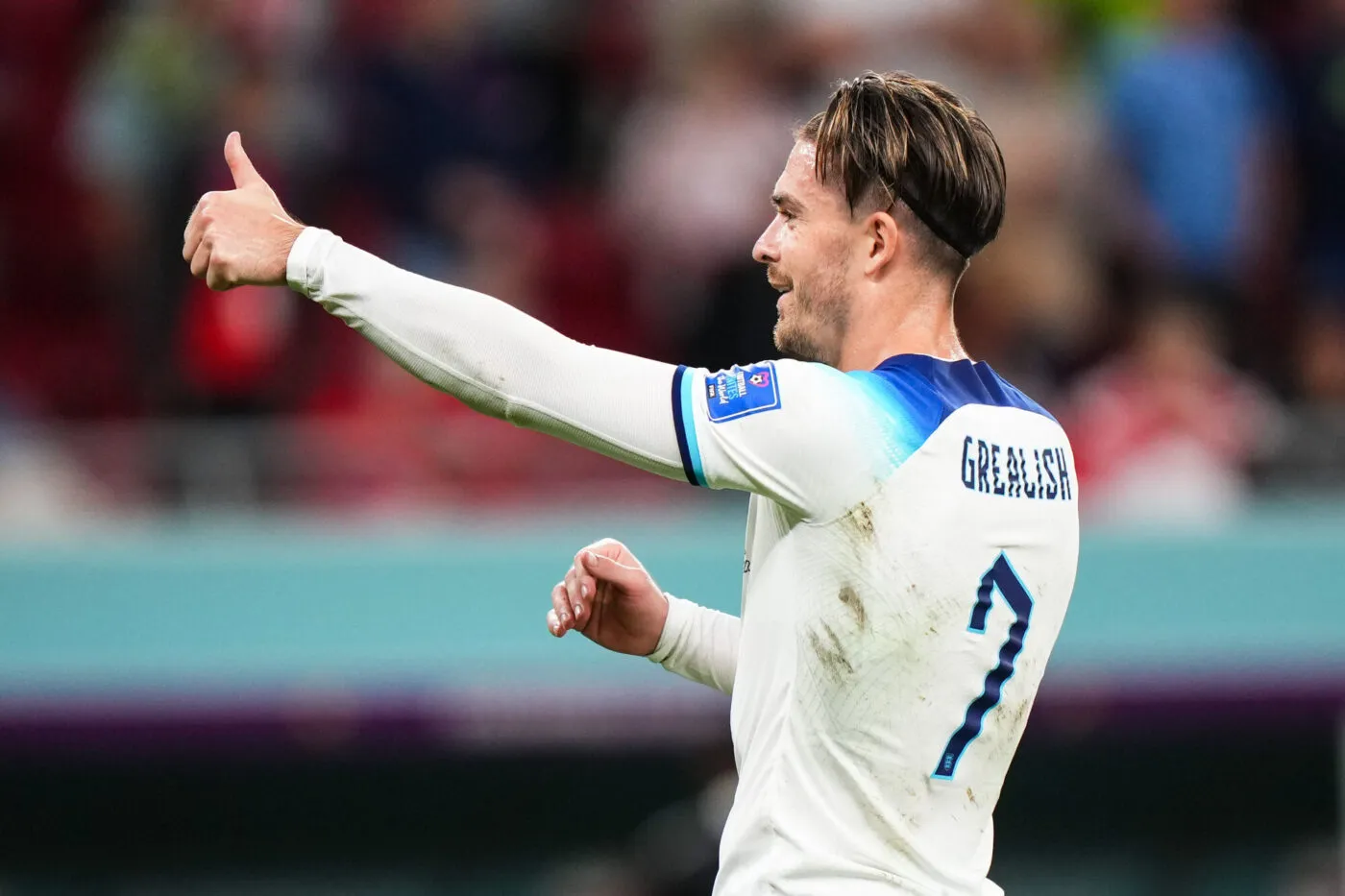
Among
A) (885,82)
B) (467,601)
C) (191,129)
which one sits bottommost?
(467,601)

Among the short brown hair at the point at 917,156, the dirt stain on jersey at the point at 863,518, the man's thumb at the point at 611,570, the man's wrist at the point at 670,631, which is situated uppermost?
the short brown hair at the point at 917,156

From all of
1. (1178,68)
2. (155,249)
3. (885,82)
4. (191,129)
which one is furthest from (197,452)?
(885,82)

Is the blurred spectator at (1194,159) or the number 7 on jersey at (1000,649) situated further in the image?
the blurred spectator at (1194,159)

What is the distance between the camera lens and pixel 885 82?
3385 mm

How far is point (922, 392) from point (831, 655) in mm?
455

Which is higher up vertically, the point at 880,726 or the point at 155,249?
the point at 155,249

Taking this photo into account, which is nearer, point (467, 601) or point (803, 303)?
point (803, 303)

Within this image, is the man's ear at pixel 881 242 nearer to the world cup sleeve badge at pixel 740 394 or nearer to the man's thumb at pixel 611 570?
the world cup sleeve badge at pixel 740 394

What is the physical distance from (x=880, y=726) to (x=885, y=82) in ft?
3.51

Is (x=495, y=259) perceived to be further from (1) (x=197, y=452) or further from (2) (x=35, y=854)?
(2) (x=35, y=854)

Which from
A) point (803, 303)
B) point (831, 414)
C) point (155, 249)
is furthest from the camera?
point (155, 249)

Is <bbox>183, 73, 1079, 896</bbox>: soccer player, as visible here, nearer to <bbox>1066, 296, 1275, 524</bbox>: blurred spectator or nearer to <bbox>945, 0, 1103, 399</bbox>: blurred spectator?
<bbox>1066, 296, 1275, 524</bbox>: blurred spectator

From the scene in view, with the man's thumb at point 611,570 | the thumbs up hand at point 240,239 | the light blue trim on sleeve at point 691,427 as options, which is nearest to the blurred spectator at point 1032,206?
the man's thumb at point 611,570

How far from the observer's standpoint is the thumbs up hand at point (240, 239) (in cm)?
320
